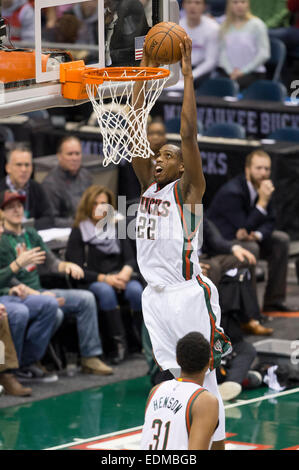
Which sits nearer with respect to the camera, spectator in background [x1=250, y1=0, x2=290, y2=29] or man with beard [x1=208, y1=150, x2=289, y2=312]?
man with beard [x1=208, y1=150, x2=289, y2=312]

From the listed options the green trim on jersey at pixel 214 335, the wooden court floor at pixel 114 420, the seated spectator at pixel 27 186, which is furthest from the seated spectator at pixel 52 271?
the green trim on jersey at pixel 214 335

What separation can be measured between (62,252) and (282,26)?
24.1 ft

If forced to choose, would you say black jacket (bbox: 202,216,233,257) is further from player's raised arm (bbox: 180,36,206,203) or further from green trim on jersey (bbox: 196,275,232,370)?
player's raised arm (bbox: 180,36,206,203)

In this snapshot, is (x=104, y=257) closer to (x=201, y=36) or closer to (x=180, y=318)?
(x=180, y=318)

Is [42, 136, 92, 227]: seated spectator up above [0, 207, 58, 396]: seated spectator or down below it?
above

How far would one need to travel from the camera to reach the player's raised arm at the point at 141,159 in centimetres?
721

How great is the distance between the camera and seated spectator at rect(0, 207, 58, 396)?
9570 mm

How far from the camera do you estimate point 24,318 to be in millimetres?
9578

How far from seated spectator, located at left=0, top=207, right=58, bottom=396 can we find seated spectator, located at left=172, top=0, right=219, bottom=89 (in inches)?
238

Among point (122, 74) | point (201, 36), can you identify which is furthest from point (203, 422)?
point (201, 36)

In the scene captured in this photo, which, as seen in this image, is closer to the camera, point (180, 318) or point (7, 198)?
point (180, 318)

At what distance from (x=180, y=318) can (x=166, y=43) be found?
1775mm

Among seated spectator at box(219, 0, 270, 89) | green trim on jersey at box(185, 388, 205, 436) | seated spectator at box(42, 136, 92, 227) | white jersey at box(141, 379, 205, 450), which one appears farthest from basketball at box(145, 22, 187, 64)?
seated spectator at box(219, 0, 270, 89)
